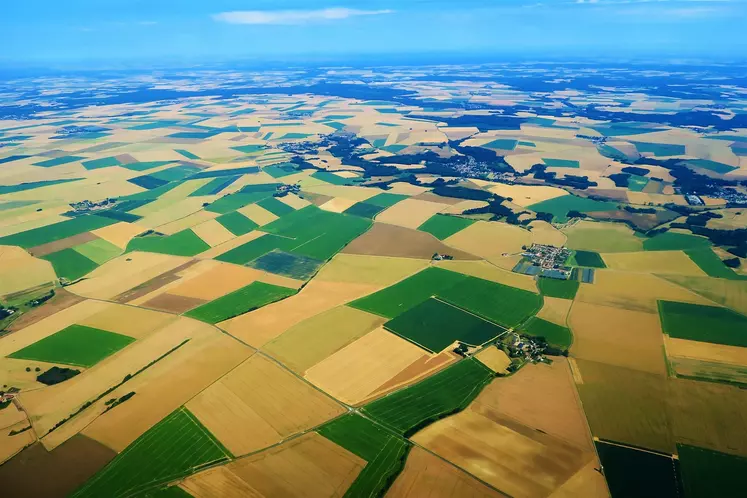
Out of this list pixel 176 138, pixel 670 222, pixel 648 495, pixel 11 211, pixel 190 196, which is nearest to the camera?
pixel 648 495

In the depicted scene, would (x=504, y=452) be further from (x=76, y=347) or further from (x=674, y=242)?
(x=674, y=242)

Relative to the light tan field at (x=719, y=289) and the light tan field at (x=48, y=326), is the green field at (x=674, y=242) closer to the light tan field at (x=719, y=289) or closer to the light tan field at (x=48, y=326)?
the light tan field at (x=719, y=289)

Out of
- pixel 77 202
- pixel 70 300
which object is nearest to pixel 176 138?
pixel 77 202

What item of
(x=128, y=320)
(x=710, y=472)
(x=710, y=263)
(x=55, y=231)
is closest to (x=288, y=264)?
(x=128, y=320)

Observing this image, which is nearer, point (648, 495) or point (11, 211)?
point (648, 495)

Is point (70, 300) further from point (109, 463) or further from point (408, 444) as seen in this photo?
point (408, 444)

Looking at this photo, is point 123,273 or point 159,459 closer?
point 159,459
